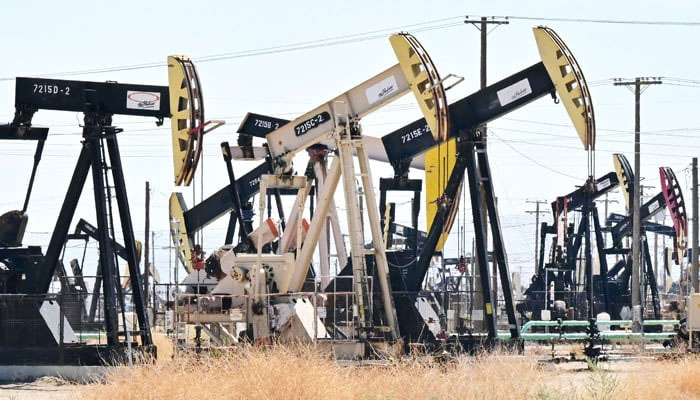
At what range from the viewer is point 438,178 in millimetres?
29703

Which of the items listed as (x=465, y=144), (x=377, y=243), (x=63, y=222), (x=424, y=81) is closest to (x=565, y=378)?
(x=377, y=243)

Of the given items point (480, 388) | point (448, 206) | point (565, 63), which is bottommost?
point (480, 388)

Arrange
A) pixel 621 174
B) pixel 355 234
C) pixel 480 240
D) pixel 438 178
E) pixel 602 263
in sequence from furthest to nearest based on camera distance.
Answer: pixel 602 263
pixel 621 174
pixel 438 178
pixel 480 240
pixel 355 234

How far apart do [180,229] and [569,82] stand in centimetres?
1660

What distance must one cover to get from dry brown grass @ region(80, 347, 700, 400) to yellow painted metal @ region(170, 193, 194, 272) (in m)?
21.1

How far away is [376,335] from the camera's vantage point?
23.4m

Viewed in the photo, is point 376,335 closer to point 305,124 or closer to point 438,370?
point 305,124

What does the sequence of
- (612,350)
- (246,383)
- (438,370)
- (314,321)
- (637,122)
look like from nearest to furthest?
(246,383) → (438,370) → (314,321) → (612,350) → (637,122)

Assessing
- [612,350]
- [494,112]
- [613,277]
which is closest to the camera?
[494,112]

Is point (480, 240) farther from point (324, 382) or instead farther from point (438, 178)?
Result: point (324, 382)

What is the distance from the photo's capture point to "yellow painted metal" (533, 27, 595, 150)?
25453mm

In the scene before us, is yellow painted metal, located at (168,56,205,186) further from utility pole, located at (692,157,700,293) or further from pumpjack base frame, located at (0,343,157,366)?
utility pole, located at (692,157,700,293)

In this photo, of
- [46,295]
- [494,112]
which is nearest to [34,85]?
[46,295]

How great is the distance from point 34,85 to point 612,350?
1424cm
